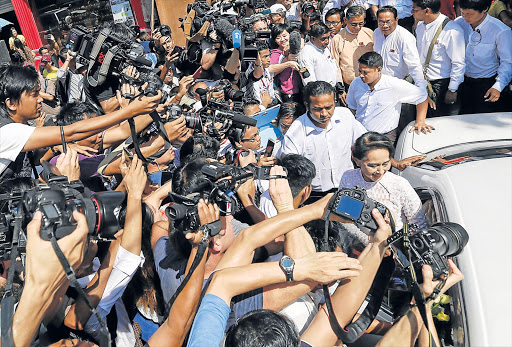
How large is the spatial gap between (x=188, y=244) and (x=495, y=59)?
153 inches

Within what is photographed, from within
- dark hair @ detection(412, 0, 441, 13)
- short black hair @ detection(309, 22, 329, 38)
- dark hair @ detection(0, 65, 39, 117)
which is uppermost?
dark hair @ detection(0, 65, 39, 117)

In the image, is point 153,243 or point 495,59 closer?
point 153,243

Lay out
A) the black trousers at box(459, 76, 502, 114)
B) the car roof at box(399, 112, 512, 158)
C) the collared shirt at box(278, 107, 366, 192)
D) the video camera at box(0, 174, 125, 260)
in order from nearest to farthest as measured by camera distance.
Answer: the video camera at box(0, 174, 125, 260), the car roof at box(399, 112, 512, 158), the collared shirt at box(278, 107, 366, 192), the black trousers at box(459, 76, 502, 114)

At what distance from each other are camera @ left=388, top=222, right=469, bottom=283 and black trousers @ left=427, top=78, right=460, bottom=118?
317cm

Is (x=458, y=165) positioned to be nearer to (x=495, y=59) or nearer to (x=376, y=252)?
(x=376, y=252)

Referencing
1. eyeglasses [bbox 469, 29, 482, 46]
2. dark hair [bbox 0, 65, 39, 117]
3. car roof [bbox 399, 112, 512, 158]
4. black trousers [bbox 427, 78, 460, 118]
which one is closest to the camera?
dark hair [bbox 0, 65, 39, 117]

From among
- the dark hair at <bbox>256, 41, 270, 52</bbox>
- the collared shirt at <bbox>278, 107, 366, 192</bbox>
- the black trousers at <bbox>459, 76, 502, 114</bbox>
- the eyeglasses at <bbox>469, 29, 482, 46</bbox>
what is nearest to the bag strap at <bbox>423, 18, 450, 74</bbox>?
the eyeglasses at <bbox>469, 29, 482, 46</bbox>

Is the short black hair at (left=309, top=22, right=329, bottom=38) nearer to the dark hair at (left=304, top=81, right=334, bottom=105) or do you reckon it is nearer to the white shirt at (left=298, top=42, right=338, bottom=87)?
the white shirt at (left=298, top=42, right=338, bottom=87)

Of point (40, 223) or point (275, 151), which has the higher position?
point (40, 223)

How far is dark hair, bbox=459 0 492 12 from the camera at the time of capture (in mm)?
4426

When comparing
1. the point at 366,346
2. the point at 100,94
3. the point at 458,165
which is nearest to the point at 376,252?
the point at 366,346

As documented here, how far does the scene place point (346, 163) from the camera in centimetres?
401


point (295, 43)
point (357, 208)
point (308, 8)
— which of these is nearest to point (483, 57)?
point (295, 43)

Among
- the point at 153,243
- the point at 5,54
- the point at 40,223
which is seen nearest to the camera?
the point at 40,223
